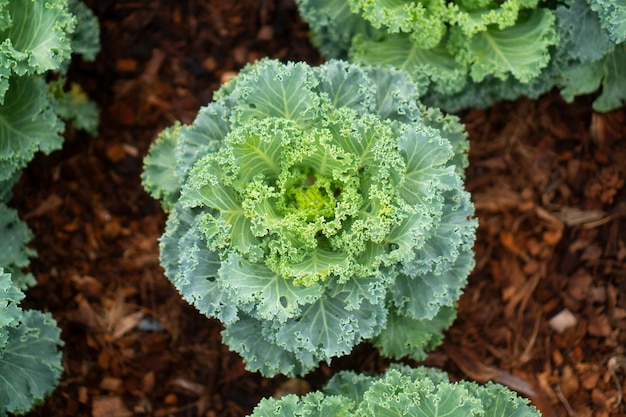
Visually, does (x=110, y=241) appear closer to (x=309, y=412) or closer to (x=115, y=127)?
(x=115, y=127)

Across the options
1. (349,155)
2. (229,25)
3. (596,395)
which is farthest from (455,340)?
(229,25)

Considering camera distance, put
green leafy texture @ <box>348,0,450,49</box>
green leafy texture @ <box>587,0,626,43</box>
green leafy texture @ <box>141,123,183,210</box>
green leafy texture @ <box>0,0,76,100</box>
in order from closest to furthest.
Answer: green leafy texture @ <box>0,0,76,100</box> → green leafy texture @ <box>587,0,626,43</box> → green leafy texture @ <box>348,0,450,49</box> → green leafy texture @ <box>141,123,183,210</box>

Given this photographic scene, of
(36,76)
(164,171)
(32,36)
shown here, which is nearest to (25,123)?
(36,76)

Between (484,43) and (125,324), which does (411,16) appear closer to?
(484,43)

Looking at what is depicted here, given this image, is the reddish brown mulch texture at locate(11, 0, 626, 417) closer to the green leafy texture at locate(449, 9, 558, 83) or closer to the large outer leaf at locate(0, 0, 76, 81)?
the green leafy texture at locate(449, 9, 558, 83)

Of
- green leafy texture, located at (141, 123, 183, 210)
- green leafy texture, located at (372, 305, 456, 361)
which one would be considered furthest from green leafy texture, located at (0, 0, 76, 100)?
green leafy texture, located at (372, 305, 456, 361)

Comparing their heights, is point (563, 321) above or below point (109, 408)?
above
